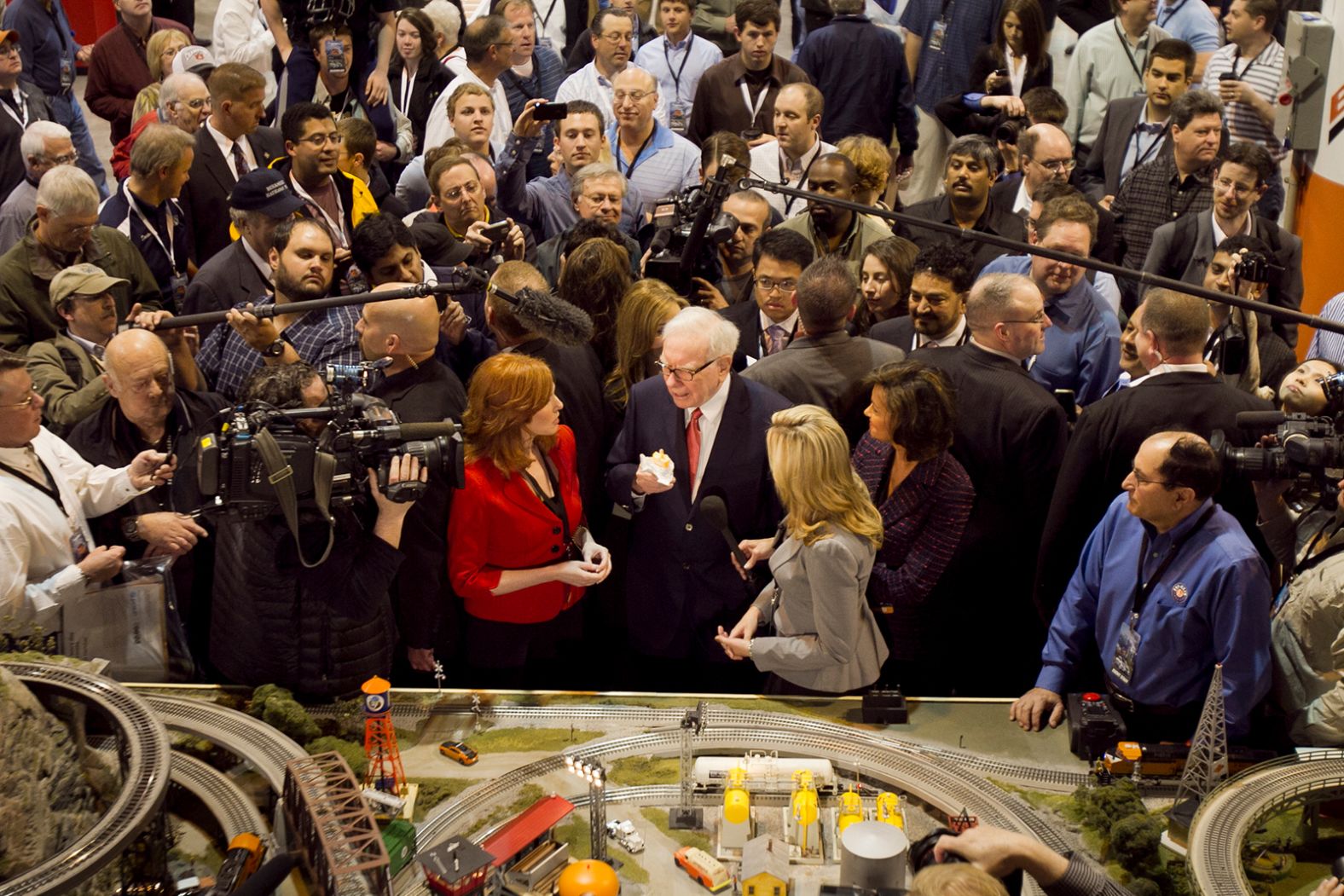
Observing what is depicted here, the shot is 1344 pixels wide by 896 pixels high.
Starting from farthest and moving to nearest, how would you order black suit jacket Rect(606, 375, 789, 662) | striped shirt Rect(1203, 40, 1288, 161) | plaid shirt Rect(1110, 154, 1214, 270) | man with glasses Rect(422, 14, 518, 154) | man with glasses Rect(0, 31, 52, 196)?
striped shirt Rect(1203, 40, 1288, 161) → man with glasses Rect(422, 14, 518, 154) → man with glasses Rect(0, 31, 52, 196) → plaid shirt Rect(1110, 154, 1214, 270) → black suit jacket Rect(606, 375, 789, 662)

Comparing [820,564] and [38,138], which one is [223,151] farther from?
[820,564]

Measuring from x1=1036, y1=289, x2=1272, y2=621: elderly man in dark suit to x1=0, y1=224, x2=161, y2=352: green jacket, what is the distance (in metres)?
3.75

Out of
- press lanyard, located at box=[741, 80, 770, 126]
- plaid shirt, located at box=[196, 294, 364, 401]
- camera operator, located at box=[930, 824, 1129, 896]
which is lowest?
camera operator, located at box=[930, 824, 1129, 896]

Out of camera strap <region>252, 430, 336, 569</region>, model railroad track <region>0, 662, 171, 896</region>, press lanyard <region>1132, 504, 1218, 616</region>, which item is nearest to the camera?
model railroad track <region>0, 662, 171, 896</region>

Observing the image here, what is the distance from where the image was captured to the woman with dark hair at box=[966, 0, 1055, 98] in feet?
28.5

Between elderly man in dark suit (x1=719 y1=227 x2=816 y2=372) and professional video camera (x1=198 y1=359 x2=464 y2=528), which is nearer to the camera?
professional video camera (x1=198 y1=359 x2=464 y2=528)

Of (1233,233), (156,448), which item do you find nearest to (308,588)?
(156,448)

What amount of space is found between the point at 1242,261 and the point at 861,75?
149 inches

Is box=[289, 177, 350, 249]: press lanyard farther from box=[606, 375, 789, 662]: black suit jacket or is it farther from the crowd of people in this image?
box=[606, 375, 789, 662]: black suit jacket

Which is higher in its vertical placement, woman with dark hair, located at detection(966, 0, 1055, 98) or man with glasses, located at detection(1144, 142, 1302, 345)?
woman with dark hair, located at detection(966, 0, 1055, 98)

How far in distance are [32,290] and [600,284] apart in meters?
2.50

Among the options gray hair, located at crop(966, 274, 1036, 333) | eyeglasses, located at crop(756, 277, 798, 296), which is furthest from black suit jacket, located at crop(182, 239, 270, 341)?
gray hair, located at crop(966, 274, 1036, 333)

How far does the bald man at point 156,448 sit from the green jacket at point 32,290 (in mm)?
1096

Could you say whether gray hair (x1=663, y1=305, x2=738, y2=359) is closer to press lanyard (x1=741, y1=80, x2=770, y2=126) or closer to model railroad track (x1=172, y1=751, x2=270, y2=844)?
model railroad track (x1=172, y1=751, x2=270, y2=844)
